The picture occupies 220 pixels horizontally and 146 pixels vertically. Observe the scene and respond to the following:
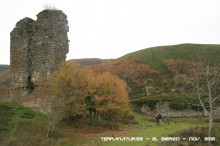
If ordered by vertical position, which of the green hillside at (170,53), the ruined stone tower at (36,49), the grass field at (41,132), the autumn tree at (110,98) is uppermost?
the green hillside at (170,53)

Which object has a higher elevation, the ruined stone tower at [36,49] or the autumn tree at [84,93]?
the ruined stone tower at [36,49]

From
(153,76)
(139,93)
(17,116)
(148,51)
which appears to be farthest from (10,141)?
(148,51)

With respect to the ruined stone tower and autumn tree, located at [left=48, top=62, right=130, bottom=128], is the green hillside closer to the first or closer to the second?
autumn tree, located at [left=48, top=62, right=130, bottom=128]

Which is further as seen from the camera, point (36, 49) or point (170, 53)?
point (170, 53)

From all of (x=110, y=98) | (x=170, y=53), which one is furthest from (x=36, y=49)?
(x=170, y=53)

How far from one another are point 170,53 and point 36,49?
75.6 m

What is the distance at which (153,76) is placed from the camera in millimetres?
85375

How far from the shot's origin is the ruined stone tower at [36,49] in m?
34.3

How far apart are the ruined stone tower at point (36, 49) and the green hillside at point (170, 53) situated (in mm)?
57867

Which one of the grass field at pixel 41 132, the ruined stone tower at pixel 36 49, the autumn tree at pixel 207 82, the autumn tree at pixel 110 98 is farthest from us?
the autumn tree at pixel 110 98

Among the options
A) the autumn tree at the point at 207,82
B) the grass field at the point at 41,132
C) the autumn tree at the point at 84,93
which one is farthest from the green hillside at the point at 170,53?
the grass field at the point at 41,132

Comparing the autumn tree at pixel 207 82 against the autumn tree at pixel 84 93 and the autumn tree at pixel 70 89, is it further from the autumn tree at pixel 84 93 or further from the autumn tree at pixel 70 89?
the autumn tree at pixel 70 89

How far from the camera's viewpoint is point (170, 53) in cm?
10494

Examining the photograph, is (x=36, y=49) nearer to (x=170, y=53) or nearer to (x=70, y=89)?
(x=70, y=89)
